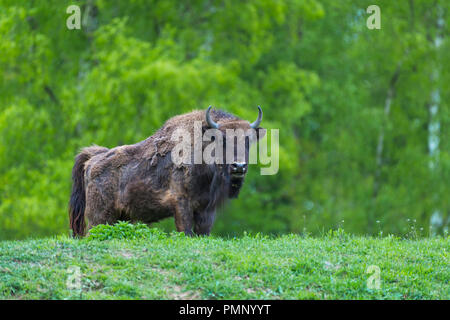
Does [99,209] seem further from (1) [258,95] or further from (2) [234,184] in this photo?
(1) [258,95]

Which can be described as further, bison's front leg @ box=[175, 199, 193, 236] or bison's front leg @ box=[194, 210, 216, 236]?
bison's front leg @ box=[194, 210, 216, 236]

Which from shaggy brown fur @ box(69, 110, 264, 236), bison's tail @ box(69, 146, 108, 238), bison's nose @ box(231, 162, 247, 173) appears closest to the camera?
bison's nose @ box(231, 162, 247, 173)

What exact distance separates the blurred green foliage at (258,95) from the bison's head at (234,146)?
11.6 m

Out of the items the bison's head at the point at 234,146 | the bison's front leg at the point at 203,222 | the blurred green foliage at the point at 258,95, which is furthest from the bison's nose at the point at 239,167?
the blurred green foliage at the point at 258,95

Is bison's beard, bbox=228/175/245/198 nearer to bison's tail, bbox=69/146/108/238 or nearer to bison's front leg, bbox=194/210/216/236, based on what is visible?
bison's front leg, bbox=194/210/216/236

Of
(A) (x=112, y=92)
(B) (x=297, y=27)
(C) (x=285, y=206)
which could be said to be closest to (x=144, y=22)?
(A) (x=112, y=92)

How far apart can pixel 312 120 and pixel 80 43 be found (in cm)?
1080

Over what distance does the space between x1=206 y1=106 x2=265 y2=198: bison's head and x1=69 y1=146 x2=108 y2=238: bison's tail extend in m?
2.80

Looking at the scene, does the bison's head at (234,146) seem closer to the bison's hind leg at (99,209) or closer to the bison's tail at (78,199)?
the bison's hind leg at (99,209)

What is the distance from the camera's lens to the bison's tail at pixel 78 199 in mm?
14203

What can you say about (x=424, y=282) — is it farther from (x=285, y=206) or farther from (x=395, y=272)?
(x=285, y=206)

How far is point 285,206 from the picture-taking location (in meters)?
31.8

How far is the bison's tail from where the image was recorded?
14.2 metres

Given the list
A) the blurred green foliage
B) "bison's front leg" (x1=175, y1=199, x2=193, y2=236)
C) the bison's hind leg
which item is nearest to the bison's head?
"bison's front leg" (x1=175, y1=199, x2=193, y2=236)
